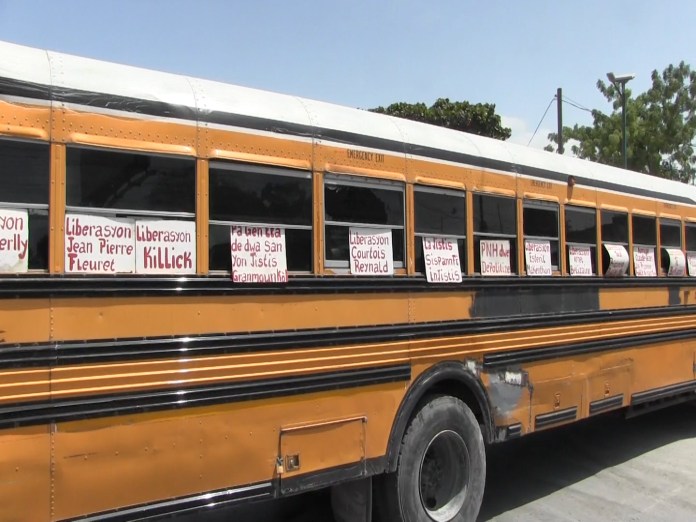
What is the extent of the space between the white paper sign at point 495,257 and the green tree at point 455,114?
43.7 ft

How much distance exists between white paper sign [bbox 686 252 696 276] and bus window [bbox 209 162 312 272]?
17.0 ft

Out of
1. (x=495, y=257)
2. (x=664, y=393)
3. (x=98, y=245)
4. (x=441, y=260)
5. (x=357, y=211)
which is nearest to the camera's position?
(x=98, y=245)

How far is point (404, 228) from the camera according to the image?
401 centimetres

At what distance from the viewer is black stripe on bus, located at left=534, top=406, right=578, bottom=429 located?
493 cm

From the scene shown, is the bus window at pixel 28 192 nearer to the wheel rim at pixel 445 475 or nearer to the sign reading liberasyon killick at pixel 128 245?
the sign reading liberasyon killick at pixel 128 245

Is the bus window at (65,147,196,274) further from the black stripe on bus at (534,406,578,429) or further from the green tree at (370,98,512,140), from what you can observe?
the green tree at (370,98,512,140)

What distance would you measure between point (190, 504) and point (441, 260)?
2190mm

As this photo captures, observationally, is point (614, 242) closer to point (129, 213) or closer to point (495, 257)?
point (495, 257)

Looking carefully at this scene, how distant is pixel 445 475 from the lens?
14.4ft

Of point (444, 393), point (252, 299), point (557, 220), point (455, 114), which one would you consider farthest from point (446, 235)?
point (455, 114)

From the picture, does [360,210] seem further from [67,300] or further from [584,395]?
[584,395]

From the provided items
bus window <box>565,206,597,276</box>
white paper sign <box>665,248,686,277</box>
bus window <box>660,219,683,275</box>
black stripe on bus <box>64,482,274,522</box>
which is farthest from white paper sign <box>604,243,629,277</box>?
black stripe on bus <box>64,482,274,522</box>

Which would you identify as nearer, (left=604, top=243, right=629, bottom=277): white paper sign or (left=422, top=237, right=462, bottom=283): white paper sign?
(left=422, top=237, right=462, bottom=283): white paper sign

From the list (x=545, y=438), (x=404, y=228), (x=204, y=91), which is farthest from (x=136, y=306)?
(x=545, y=438)
